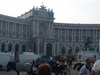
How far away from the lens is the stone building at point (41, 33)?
294 ft

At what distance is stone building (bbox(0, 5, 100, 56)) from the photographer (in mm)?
89562

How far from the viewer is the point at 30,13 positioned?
3888 inches

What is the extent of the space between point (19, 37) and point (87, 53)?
47716mm

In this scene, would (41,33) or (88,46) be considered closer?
(88,46)

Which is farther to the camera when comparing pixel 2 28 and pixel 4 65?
pixel 2 28

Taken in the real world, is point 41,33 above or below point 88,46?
above

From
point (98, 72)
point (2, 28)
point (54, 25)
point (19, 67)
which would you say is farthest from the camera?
point (54, 25)

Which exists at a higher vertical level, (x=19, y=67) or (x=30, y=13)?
(x=30, y=13)

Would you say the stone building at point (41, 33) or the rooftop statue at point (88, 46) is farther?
the stone building at point (41, 33)

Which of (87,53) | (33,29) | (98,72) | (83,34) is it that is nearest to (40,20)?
(33,29)

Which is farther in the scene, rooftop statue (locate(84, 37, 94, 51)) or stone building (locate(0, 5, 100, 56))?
stone building (locate(0, 5, 100, 56))

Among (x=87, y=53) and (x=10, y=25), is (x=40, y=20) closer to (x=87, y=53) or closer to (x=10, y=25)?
(x=10, y=25)

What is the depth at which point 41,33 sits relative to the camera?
9744 centimetres

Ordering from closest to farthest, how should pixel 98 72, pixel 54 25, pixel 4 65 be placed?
1. pixel 98 72
2. pixel 4 65
3. pixel 54 25
